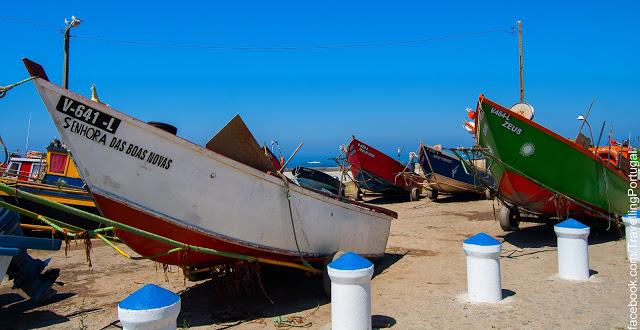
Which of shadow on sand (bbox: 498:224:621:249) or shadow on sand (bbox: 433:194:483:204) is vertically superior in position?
shadow on sand (bbox: 433:194:483:204)

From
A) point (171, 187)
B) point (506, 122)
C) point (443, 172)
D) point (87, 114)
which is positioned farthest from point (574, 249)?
point (443, 172)

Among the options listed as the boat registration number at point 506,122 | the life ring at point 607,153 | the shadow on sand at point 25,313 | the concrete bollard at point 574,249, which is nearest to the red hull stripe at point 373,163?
the life ring at point 607,153

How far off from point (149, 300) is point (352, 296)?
1.96 metres

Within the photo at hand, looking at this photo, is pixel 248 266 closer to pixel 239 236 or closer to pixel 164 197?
pixel 239 236

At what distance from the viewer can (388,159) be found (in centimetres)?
1991

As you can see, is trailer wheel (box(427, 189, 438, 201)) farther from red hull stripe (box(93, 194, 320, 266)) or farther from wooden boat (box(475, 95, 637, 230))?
red hull stripe (box(93, 194, 320, 266))

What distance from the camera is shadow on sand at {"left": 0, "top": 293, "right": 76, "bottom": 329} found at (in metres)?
5.70

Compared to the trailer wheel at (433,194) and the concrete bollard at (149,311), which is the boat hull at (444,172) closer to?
the trailer wheel at (433,194)

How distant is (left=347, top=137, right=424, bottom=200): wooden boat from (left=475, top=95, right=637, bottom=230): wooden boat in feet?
31.0

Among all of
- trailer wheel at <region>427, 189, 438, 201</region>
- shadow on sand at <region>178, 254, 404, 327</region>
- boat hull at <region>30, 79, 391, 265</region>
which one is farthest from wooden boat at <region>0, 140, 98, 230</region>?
trailer wheel at <region>427, 189, 438, 201</region>

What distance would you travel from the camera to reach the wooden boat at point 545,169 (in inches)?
359

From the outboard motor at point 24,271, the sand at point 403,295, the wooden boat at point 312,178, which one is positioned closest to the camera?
the sand at point 403,295

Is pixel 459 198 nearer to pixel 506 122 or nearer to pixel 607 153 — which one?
pixel 607 153

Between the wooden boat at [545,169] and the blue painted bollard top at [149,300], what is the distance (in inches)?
292
